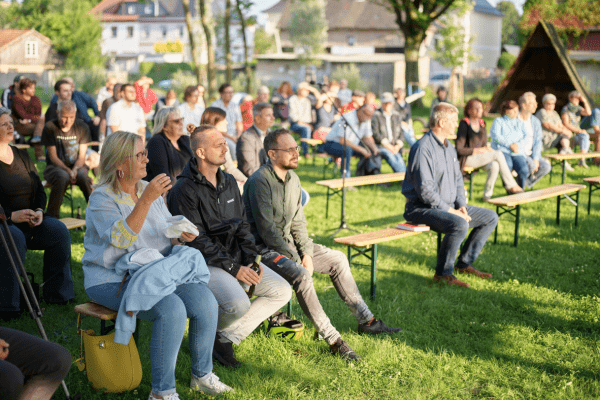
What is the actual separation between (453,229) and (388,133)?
6.01 metres

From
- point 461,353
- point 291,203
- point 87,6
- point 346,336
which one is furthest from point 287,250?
point 87,6

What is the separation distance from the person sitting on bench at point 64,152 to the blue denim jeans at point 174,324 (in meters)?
4.12

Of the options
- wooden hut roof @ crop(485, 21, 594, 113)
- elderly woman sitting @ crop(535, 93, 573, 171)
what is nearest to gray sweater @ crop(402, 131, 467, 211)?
elderly woman sitting @ crop(535, 93, 573, 171)

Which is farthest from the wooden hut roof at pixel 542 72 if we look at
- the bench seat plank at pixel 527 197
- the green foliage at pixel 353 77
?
the green foliage at pixel 353 77

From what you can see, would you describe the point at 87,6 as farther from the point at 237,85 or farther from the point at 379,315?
the point at 379,315

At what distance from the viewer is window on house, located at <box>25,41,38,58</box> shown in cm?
6178

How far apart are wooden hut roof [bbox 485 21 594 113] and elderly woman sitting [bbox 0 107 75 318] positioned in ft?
46.6

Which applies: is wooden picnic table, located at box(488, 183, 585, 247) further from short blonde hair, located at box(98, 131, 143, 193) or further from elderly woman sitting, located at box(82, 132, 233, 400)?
short blonde hair, located at box(98, 131, 143, 193)

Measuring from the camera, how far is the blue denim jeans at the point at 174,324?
3574 mm

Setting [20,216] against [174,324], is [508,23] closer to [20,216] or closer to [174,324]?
[20,216]

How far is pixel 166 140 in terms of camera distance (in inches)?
262

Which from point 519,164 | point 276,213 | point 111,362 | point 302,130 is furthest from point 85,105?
point 111,362

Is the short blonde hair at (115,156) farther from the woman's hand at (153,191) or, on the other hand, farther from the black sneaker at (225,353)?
the black sneaker at (225,353)

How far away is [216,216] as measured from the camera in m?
4.30
